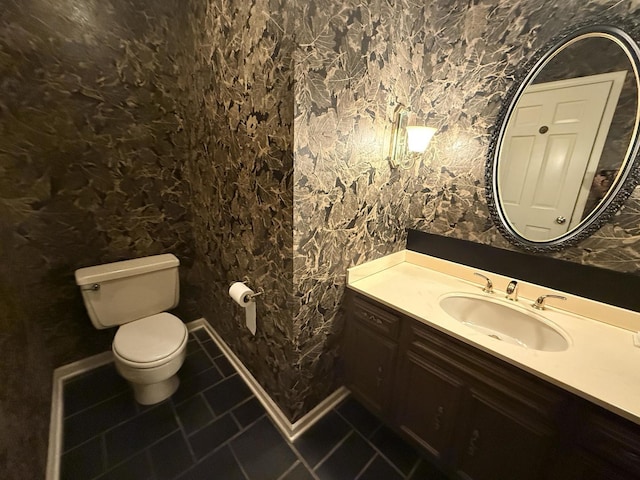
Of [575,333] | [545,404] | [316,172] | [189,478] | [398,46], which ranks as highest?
[398,46]

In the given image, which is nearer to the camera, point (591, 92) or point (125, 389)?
point (591, 92)

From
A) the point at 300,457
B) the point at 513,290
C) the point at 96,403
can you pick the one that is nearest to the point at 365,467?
the point at 300,457

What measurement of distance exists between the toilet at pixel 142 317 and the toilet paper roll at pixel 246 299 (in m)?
0.46

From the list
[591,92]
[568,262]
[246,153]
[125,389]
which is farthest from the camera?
[125,389]

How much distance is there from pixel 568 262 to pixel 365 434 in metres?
1.41

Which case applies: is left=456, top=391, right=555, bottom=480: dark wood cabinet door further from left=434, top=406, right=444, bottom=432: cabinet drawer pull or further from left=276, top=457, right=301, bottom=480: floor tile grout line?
left=276, top=457, right=301, bottom=480: floor tile grout line

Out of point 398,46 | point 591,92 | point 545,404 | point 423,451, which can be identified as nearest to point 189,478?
point 423,451

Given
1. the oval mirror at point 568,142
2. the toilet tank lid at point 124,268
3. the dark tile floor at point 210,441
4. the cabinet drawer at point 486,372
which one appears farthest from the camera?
the toilet tank lid at point 124,268

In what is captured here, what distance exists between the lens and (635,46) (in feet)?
3.35

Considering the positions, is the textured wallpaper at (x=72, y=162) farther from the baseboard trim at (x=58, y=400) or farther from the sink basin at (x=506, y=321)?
the sink basin at (x=506, y=321)

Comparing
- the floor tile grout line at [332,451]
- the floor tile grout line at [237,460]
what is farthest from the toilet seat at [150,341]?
the floor tile grout line at [332,451]

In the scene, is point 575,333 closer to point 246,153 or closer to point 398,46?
point 398,46

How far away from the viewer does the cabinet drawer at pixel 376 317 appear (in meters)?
1.30

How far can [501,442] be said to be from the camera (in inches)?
39.9
